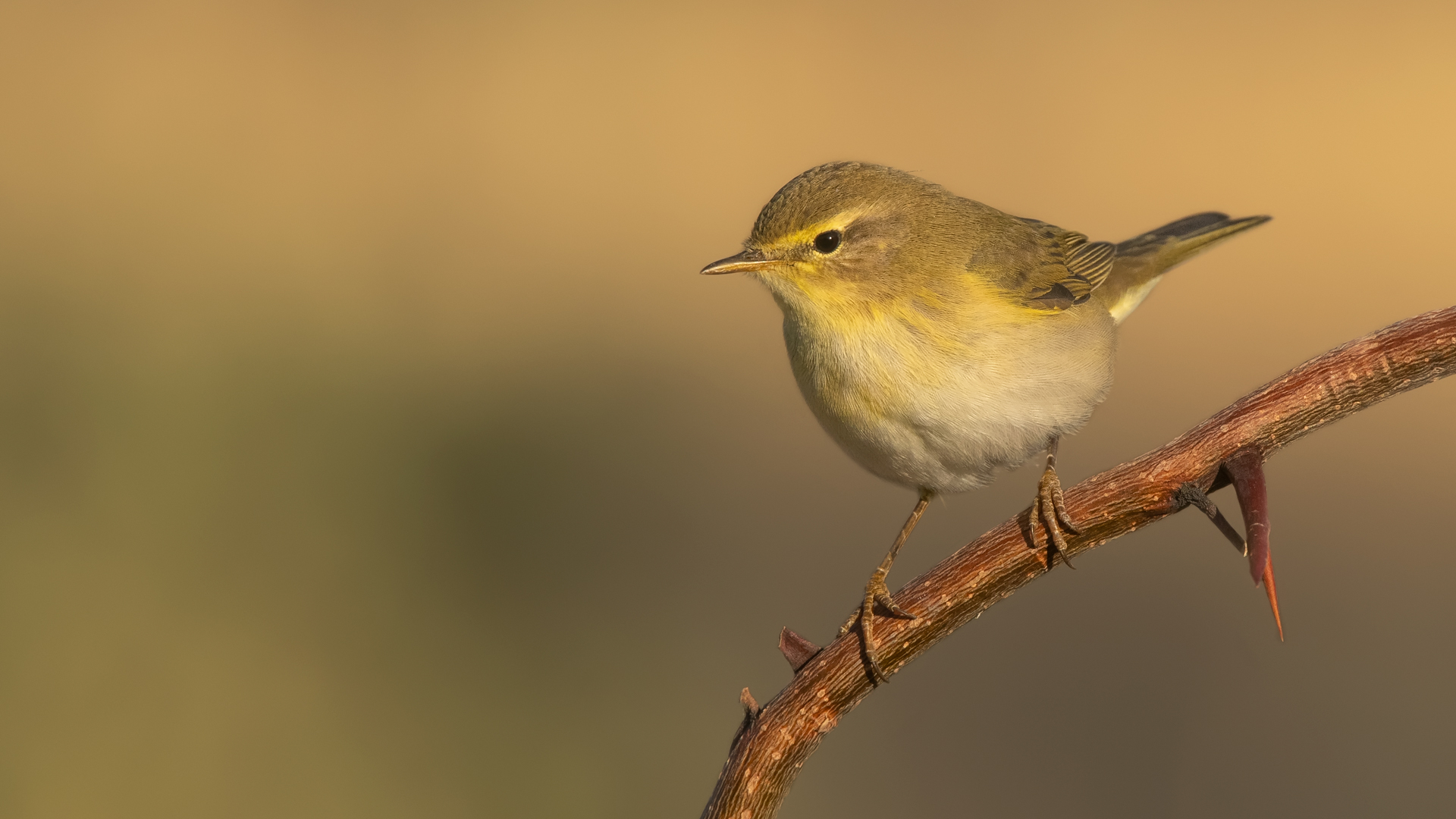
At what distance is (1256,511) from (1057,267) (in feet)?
7.16

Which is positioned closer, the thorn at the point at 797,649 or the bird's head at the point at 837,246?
the thorn at the point at 797,649

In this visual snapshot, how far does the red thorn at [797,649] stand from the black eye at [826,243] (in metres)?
1.56

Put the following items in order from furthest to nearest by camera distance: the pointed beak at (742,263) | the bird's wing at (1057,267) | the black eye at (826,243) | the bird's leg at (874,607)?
→ the bird's wing at (1057,267)
the black eye at (826,243)
the pointed beak at (742,263)
the bird's leg at (874,607)

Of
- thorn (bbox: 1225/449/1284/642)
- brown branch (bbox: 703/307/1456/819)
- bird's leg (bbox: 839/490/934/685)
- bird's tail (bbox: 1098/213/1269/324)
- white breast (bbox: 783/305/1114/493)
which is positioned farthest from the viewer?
bird's tail (bbox: 1098/213/1269/324)

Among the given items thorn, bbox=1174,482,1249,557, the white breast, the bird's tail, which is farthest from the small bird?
thorn, bbox=1174,482,1249,557

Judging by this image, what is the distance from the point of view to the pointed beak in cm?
271

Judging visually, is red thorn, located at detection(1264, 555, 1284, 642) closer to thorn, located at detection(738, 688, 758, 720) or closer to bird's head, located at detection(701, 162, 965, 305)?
thorn, located at detection(738, 688, 758, 720)

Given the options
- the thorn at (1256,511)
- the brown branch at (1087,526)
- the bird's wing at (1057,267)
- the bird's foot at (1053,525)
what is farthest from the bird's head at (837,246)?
the thorn at (1256,511)

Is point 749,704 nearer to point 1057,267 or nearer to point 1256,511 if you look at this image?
point 1256,511

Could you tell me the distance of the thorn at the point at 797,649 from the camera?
1420 mm

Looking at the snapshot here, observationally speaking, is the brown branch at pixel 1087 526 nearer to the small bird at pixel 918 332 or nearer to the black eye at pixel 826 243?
the small bird at pixel 918 332

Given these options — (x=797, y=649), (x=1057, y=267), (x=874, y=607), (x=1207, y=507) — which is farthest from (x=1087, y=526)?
(x=1057, y=267)

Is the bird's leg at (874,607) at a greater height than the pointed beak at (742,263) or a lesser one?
lesser

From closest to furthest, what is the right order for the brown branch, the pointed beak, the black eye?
the brown branch < the pointed beak < the black eye
